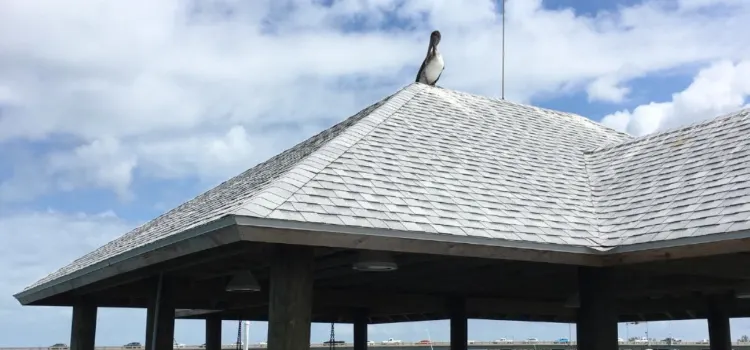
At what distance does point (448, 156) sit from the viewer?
10781mm

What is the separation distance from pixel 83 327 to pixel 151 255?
6824 millimetres

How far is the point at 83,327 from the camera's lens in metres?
14.7

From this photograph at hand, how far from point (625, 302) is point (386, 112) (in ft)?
24.0

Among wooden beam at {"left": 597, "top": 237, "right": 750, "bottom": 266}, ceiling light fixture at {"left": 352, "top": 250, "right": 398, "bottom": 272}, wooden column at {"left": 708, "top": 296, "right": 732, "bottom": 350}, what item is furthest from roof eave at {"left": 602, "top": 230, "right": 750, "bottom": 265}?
wooden column at {"left": 708, "top": 296, "right": 732, "bottom": 350}

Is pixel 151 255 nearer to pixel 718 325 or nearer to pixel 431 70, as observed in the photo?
pixel 431 70

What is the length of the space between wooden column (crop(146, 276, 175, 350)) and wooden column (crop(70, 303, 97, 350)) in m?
3.30

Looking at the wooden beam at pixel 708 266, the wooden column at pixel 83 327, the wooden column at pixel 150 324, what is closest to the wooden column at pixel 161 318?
the wooden column at pixel 150 324

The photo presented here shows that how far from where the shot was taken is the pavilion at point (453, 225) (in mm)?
7742

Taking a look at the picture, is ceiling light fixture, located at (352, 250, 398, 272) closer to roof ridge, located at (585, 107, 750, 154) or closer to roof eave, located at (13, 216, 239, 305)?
roof eave, located at (13, 216, 239, 305)

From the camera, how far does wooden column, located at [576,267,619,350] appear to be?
9508 mm

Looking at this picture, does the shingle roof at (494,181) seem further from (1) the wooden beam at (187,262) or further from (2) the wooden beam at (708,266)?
(2) the wooden beam at (708,266)

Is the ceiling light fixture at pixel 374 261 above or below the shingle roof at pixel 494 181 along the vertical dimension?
below

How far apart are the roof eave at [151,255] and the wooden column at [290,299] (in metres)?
0.66

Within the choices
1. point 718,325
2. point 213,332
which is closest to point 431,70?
point 718,325
